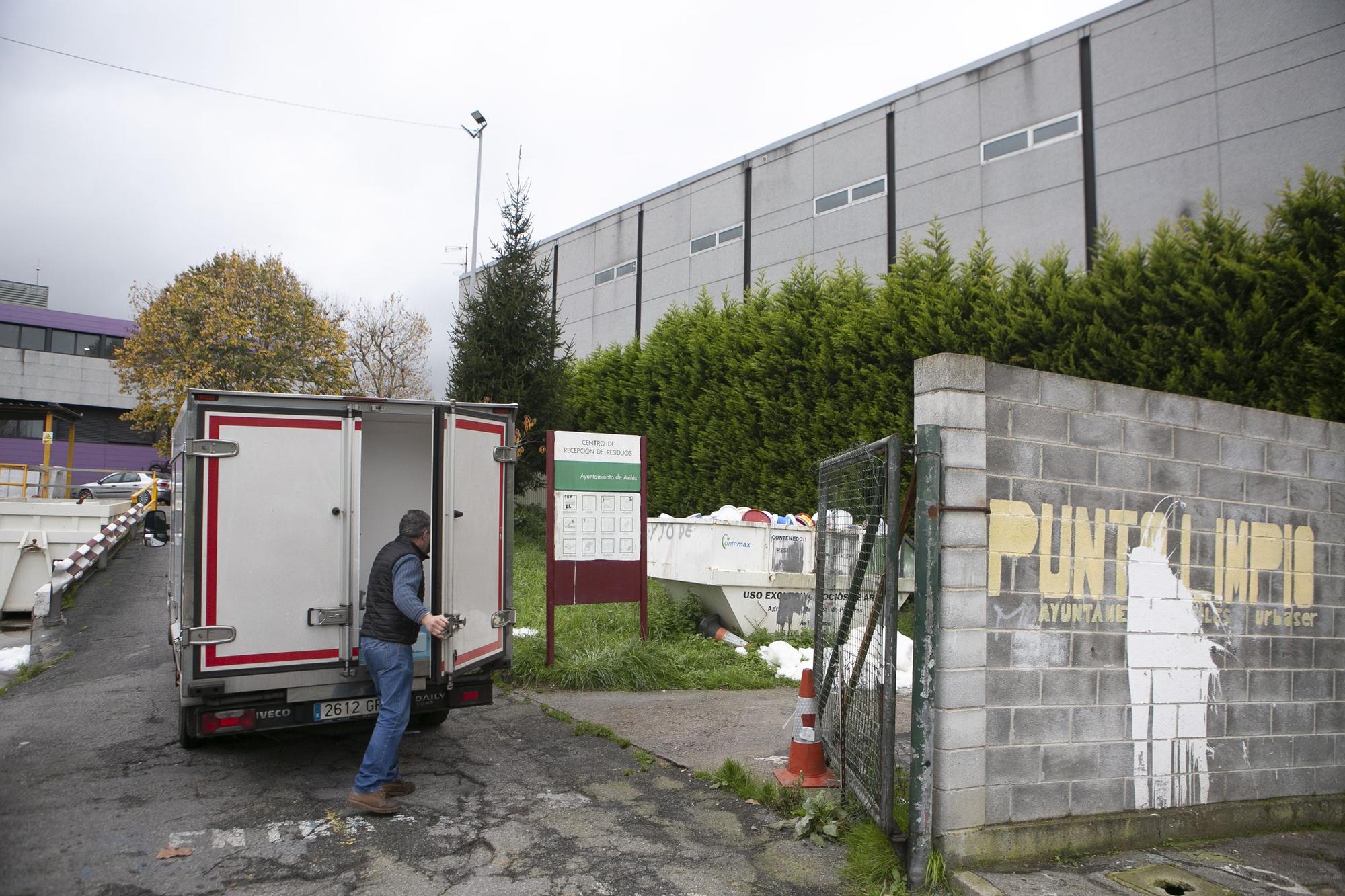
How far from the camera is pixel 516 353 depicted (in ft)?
59.9

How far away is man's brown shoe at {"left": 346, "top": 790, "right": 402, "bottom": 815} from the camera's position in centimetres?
488

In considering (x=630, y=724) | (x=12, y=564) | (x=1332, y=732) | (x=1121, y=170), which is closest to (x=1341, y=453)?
(x=1332, y=732)

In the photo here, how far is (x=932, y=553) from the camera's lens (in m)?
4.07

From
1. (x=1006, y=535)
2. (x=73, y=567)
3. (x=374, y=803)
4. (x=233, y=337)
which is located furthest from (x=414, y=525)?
(x=233, y=337)

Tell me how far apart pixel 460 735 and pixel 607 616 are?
3947 millimetres

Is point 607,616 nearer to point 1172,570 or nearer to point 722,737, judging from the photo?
point 722,737

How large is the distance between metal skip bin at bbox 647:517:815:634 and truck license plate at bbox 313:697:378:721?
473 centimetres

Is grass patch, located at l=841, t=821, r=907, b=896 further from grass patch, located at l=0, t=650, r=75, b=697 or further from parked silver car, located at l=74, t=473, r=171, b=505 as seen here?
parked silver car, located at l=74, t=473, r=171, b=505

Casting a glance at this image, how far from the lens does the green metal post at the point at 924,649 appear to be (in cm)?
397

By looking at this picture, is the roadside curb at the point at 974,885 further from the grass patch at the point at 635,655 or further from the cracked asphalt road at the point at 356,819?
the grass patch at the point at 635,655

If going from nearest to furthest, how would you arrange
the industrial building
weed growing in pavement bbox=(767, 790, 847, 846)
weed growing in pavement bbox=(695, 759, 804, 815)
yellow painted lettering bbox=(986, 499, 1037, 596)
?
1. yellow painted lettering bbox=(986, 499, 1037, 596)
2. weed growing in pavement bbox=(767, 790, 847, 846)
3. weed growing in pavement bbox=(695, 759, 804, 815)
4. the industrial building

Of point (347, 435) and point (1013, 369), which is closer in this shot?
point (1013, 369)

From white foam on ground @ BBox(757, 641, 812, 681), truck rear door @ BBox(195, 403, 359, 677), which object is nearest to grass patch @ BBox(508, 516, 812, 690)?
white foam on ground @ BBox(757, 641, 812, 681)

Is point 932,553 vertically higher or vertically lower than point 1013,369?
lower
